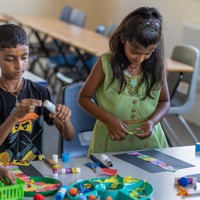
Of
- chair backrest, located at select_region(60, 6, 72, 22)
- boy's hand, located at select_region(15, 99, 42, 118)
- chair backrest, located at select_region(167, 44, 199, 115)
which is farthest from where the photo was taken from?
chair backrest, located at select_region(60, 6, 72, 22)

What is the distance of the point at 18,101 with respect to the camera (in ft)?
7.62

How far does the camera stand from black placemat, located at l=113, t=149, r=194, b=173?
2.10m

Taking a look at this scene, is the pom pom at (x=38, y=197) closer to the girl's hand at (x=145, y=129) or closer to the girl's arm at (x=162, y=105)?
the girl's hand at (x=145, y=129)

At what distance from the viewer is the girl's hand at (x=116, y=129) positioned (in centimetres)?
235

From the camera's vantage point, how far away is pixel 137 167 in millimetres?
2100

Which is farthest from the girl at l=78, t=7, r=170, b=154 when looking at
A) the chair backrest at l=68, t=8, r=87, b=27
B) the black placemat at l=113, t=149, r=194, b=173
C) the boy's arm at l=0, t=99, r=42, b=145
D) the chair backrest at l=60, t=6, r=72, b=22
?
the chair backrest at l=60, t=6, r=72, b=22

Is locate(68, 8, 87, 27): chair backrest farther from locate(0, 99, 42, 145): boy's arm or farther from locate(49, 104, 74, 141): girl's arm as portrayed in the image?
locate(0, 99, 42, 145): boy's arm

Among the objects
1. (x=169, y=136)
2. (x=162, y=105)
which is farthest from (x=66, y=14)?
(x=162, y=105)

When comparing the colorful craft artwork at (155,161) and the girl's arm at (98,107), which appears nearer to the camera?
the colorful craft artwork at (155,161)

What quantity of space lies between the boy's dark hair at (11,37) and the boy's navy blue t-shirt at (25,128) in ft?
0.62

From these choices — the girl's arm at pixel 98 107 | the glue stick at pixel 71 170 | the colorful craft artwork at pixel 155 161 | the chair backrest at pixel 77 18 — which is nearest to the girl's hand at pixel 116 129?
the girl's arm at pixel 98 107

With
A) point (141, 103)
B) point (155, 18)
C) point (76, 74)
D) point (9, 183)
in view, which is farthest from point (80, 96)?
point (76, 74)

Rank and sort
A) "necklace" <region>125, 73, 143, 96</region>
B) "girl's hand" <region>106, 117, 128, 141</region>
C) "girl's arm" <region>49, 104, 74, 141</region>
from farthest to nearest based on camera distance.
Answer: "necklace" <region>125, 73, 143, 96</region>, "girl's hand" <region>106, 117, 128, 141</region>, "girl's arm" <region>49, 104, 74, 141</region>

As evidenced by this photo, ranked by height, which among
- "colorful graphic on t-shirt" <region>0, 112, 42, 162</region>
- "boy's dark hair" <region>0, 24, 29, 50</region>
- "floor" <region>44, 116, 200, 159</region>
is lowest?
"floor" <region>44, 116, 200, 159</region>
